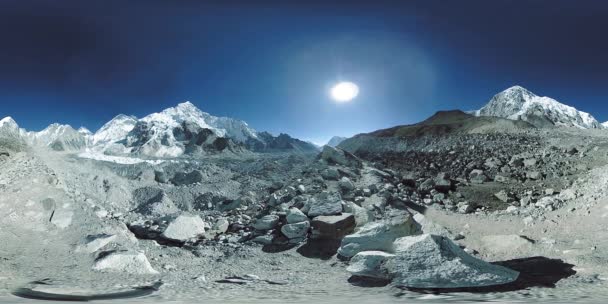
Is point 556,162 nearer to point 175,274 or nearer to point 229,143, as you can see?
point 175,274

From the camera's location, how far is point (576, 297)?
7.39m

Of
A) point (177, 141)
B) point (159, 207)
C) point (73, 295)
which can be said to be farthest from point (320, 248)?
point (177, 141)

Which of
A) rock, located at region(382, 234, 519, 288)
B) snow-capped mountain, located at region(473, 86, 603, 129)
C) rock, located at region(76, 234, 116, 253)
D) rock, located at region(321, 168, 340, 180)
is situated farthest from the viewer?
snow-capped mountain, located at region(473, 86, 603, 129)

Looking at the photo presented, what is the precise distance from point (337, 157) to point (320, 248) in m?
13.6

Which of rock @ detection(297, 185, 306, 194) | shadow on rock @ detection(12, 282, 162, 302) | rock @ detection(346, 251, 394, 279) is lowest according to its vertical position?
shadow on rock @ detection(12, 282, 162, 302)

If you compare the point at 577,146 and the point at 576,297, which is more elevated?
the point at 577,146

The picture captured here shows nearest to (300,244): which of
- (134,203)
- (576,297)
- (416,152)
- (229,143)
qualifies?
(576,297)

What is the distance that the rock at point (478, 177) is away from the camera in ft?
72.1

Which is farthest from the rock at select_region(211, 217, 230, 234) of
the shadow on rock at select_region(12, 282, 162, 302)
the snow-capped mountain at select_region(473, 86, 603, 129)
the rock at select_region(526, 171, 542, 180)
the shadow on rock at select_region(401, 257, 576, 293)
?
the snow-capped mountain at select_region(473, 86, 603, 129)

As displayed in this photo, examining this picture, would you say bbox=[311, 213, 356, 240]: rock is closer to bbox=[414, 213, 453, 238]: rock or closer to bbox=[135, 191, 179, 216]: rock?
bbox=[414, 213, 453, 238]: rock

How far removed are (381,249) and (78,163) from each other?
1636 cm

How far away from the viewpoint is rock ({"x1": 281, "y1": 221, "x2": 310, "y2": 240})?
41.9ft

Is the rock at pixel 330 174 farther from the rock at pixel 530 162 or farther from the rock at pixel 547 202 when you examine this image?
the rock at pixel 530 162

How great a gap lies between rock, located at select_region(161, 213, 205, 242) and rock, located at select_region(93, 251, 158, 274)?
251 cm
